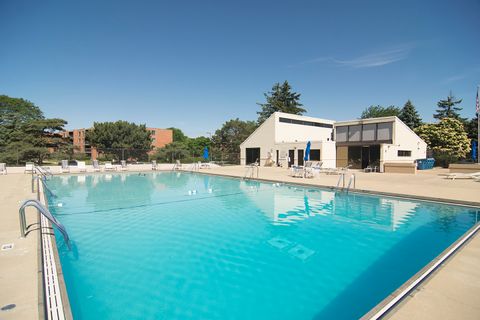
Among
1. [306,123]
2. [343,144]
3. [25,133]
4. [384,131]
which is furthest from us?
[25,133]

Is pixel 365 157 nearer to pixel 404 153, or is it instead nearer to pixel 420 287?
pixel 404 153

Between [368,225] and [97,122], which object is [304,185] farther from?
[97,122]

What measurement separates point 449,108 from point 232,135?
39305 millimetres

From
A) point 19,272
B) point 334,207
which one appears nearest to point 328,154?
point 334,207

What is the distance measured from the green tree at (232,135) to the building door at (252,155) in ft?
27.3

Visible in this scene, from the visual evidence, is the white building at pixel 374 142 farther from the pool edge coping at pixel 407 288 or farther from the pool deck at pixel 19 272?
the pool deck at pixel 19 272

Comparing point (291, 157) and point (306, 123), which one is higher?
point (306, 123)

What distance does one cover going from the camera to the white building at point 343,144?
2139cm

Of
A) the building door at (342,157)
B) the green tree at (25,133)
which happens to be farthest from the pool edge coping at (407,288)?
the green tree at (25,133)

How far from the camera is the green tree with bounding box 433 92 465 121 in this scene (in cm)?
4334

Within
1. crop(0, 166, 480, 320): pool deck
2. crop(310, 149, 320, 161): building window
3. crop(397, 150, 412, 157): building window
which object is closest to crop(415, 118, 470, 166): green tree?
crop(397, 150, 412, 157): building window

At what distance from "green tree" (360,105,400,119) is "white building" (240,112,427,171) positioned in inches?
1221

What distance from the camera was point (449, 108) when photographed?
43.8m

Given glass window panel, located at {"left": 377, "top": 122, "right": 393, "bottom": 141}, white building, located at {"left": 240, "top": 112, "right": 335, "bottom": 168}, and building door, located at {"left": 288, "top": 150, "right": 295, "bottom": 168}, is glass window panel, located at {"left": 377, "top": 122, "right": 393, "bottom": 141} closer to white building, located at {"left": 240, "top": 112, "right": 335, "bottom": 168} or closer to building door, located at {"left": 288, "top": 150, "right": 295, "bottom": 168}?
white building, located at {"left": 240, "top": 112, "right": 335, "bottom": 168}
